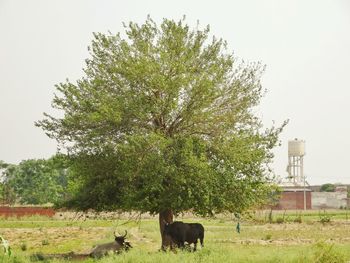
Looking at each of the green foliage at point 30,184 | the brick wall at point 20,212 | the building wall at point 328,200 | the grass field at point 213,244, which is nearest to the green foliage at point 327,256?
the grass field at point 213,244

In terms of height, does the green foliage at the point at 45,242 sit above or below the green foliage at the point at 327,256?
below

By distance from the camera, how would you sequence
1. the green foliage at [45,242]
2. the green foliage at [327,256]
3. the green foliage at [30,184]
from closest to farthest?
the green foliage at [327,256], the green foliage at [45,242], the green foliage at [30,184]

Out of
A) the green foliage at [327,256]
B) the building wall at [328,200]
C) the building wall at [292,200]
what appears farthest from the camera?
the building wall at [328,200]

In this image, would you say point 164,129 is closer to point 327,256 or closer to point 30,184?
point 327,256

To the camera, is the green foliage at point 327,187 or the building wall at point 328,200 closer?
the building wall at point 328,200

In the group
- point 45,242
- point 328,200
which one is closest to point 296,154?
point 328,200

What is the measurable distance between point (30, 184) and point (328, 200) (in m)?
59.3

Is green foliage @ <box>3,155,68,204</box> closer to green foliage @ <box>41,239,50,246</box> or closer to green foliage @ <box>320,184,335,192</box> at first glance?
green foliage @ <box>320,184,335,192</box>

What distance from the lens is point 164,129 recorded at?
27906 mm

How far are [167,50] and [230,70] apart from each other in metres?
3.60

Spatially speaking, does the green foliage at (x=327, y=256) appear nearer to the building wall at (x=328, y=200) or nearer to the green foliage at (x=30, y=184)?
the building wall at (x=328, y=200)

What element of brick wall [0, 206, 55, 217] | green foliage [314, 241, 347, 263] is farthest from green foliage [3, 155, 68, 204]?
green foliage [314, 241, 347, 263]

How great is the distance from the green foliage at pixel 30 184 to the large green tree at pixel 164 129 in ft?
252

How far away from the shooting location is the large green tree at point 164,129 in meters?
25.6
